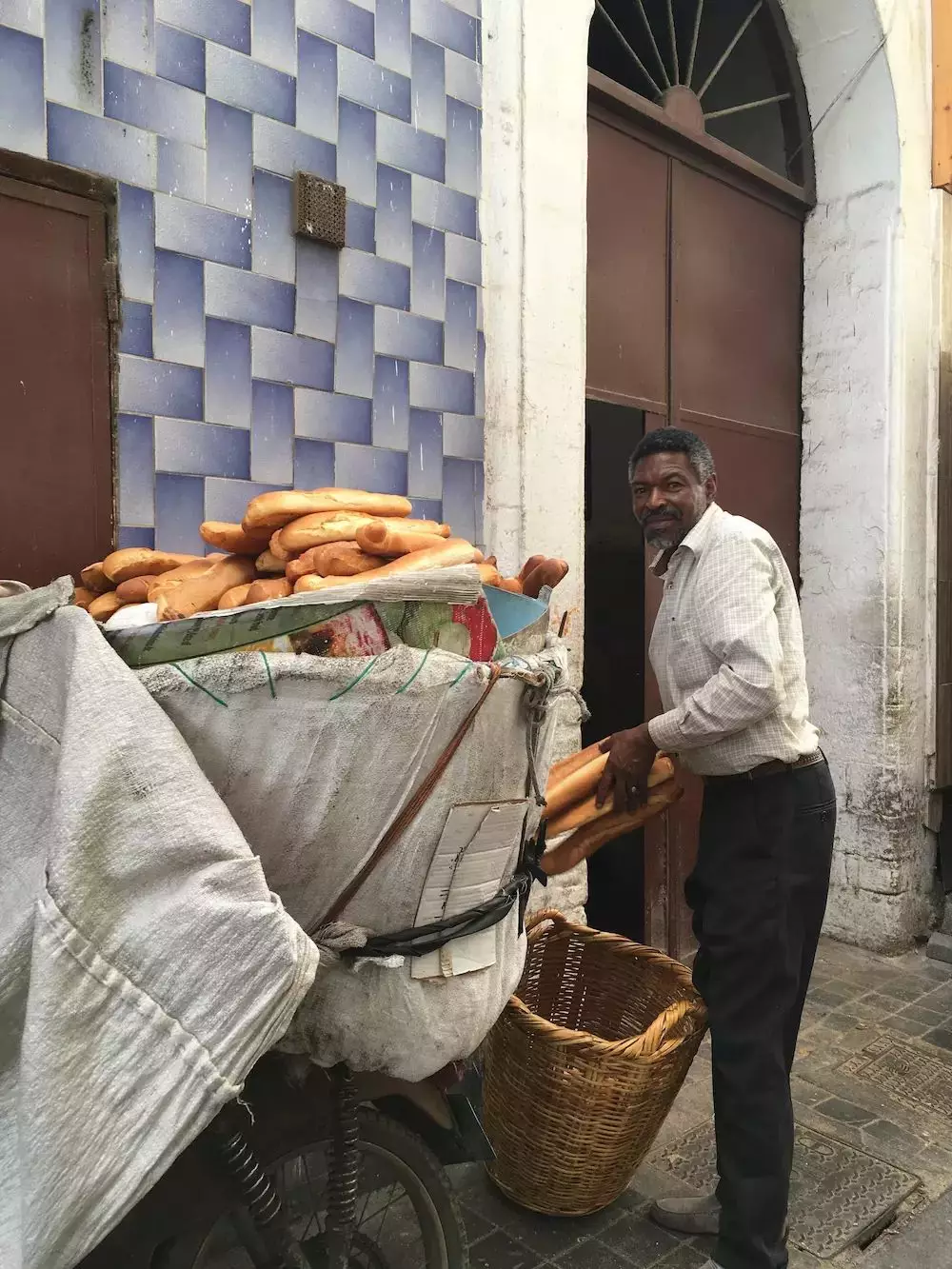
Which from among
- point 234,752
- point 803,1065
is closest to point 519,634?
point 234,752

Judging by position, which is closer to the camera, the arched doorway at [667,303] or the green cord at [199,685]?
the green cord at [199,685]

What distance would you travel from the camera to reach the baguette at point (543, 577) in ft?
6.27

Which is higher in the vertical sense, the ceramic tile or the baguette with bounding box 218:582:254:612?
the ceramic tile

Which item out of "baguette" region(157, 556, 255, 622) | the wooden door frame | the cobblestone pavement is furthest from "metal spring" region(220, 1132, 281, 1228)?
the wooden door frame

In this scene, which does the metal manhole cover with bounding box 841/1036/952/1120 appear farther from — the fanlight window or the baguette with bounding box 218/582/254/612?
the fanlight window

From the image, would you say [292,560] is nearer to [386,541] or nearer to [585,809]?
[386,541]

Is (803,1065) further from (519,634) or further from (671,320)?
(671,320)

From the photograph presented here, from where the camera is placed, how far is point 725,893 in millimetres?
2439

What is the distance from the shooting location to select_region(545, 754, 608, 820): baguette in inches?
92.2

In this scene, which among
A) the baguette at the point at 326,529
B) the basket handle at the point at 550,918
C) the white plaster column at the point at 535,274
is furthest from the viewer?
the white plaster column at the point at 535,274

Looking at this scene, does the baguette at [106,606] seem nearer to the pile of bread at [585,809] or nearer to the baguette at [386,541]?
the baguette at [386,541]

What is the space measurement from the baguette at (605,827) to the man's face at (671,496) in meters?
0.67

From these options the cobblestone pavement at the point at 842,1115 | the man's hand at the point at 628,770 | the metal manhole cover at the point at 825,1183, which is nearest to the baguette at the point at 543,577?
the man's hand at the point at 628,770

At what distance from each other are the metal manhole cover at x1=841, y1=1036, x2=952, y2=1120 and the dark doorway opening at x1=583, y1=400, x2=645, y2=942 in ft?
3.11
